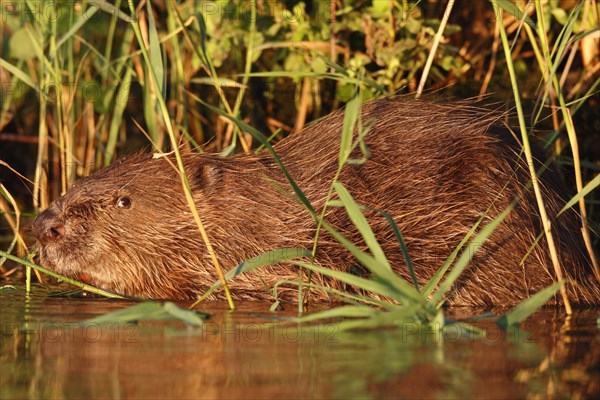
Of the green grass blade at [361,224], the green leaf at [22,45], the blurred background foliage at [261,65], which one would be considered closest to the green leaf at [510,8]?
the green grass blade at [361,224]

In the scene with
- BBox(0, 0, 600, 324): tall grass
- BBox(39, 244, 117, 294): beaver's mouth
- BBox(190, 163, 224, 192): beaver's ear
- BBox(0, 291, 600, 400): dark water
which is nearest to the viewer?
BBox(0, 291, 600, 400): dark water

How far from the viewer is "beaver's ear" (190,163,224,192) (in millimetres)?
4473

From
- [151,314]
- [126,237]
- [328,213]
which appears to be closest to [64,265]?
[126,237]

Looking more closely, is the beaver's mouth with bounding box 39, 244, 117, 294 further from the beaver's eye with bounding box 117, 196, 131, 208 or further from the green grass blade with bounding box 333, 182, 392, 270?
the green grass blade with bounding box 333, 182, 392, 270

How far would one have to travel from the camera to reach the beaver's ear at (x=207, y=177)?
4.47m

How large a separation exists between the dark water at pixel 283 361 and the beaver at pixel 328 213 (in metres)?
0.61

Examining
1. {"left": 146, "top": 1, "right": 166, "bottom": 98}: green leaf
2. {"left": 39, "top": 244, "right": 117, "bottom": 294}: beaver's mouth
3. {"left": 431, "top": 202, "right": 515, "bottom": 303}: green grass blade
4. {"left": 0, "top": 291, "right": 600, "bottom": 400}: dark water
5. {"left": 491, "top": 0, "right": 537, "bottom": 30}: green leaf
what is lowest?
{"left": 0, "top": 291, "right": 600, "bottom": 400}: dark water

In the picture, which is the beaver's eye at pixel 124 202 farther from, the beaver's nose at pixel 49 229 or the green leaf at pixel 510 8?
the green leaf at pixel 510 8

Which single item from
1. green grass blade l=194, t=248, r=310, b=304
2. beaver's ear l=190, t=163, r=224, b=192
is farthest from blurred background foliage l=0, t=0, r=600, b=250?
green grass blade l=194, t=248, r=310, b=304

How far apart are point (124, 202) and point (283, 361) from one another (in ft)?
6.11

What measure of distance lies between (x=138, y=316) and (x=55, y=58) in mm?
2275

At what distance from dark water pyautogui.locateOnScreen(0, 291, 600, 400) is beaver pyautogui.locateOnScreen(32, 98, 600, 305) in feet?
2.01

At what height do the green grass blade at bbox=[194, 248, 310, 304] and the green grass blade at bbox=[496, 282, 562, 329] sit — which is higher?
the green grass blade at bbox=[194, 248, 310, 304]

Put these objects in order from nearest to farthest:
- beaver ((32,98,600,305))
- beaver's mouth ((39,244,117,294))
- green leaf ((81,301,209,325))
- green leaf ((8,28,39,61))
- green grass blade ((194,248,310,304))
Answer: green leaf ((81,301,209,325))
green grass blade ((194,248,310,304))
beaver ((32,98,600,305))
beaver's mouth ((39,244,117,294))
green leaf ((8,28,39,61))
